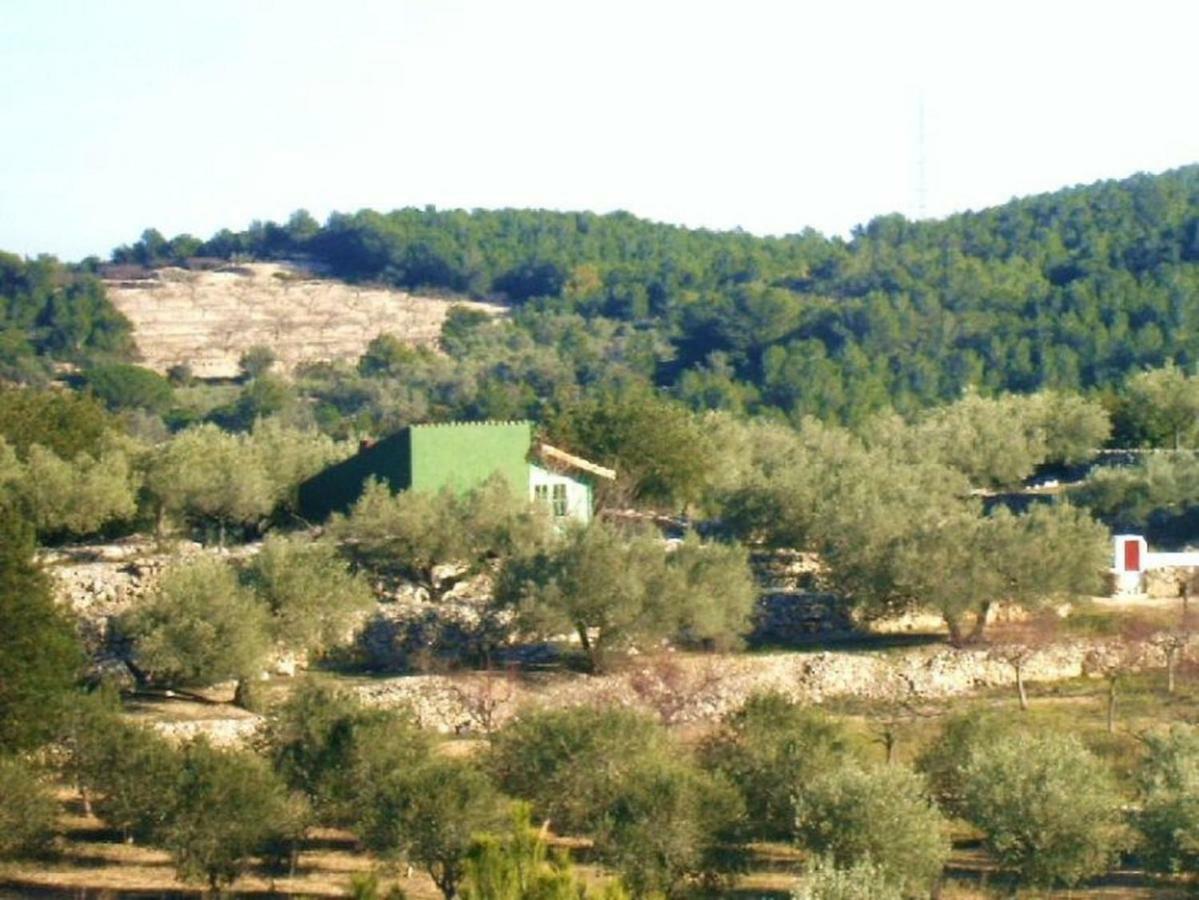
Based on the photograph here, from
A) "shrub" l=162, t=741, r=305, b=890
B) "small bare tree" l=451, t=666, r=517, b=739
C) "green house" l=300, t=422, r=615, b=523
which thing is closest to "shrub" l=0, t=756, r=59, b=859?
"shrub" l=162, t=741, r=305, b=890

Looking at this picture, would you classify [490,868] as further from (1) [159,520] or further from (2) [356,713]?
(1) [159,520]

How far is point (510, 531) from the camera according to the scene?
3572cm

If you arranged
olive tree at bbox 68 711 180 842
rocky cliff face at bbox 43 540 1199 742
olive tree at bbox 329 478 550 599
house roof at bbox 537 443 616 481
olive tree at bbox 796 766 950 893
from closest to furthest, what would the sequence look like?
1. olive tree at bbox 796 766 950 893
2. olive tree at bbox 68 711 180 842
3. rocky cliff face at bbox 43 540 1199 742
4. olive tree at bbox 329 478 550 599
5. house roof at bbox 537 443 616 481

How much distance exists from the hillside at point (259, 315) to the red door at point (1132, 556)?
59.3 m

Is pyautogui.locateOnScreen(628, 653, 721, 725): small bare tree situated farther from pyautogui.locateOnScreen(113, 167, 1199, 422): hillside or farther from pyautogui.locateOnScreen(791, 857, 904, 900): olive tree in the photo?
pyautogui.locateOnScreen(113, 167, 1199, 422): hillside

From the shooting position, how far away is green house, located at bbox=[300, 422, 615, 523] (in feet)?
130

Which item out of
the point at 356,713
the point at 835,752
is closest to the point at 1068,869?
the point at 835,752

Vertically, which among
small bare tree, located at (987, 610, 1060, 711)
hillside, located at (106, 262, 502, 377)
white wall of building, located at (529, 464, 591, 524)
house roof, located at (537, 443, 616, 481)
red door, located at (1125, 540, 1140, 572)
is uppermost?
hillside, located at (106, 262, 502, 377)

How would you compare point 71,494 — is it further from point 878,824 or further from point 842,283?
point 842,283

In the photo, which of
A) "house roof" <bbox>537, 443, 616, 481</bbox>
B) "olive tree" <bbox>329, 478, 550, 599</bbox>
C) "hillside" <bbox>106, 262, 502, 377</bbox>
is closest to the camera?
"olive tree" <bbox>329, 478, 550, 599</bbox>

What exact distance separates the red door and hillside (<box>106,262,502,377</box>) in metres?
59.3

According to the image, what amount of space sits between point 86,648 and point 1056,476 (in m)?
24.7

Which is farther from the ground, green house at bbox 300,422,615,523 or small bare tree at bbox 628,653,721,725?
green house at bbox 300,422,615,523

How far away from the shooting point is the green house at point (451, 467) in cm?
3959
